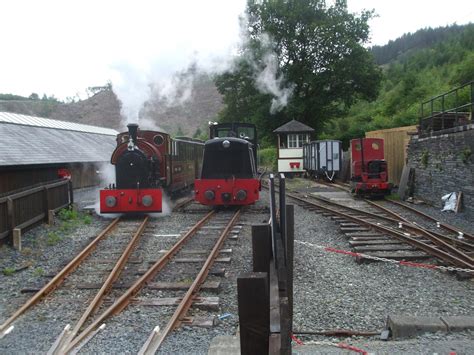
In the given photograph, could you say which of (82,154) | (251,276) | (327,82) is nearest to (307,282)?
(251,276)

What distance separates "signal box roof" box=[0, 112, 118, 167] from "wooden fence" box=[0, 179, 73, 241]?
140cm

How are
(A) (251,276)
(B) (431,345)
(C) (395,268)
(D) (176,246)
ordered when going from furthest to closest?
(D) (176,246), (C) (395,268), (B) (431,345), (A) (251,276)

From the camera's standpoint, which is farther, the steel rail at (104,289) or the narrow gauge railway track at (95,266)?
the narrow gauge railway track at (95,266)

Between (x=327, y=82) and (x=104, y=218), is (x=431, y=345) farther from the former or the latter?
(x=327, y=82)

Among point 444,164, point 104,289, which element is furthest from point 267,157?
point 104,289

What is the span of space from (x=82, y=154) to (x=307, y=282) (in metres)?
17.1

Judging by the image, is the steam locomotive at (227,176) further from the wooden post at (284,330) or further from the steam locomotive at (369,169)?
the wooden post at (284,330)

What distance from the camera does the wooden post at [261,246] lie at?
3553mm

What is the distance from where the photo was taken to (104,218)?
45.1 ft

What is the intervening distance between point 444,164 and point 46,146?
14.8 metres

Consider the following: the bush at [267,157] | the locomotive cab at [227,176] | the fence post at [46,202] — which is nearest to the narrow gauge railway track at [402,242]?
the locomotive cab at [227,176]

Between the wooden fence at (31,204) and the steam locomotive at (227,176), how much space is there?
3994 millimetres

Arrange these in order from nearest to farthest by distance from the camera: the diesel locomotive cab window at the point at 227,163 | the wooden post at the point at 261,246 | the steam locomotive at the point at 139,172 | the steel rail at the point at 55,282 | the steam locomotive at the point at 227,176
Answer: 1. the wooden post at the point at 261,246
2. the steel rail at the point at 55,282
3. the steam locomotive at the point at 139,172
4. the steam locomotive at the point at 227,176
5. the diesel locomotive cab window at the point at 227,163

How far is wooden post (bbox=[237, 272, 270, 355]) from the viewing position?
7.89ft
